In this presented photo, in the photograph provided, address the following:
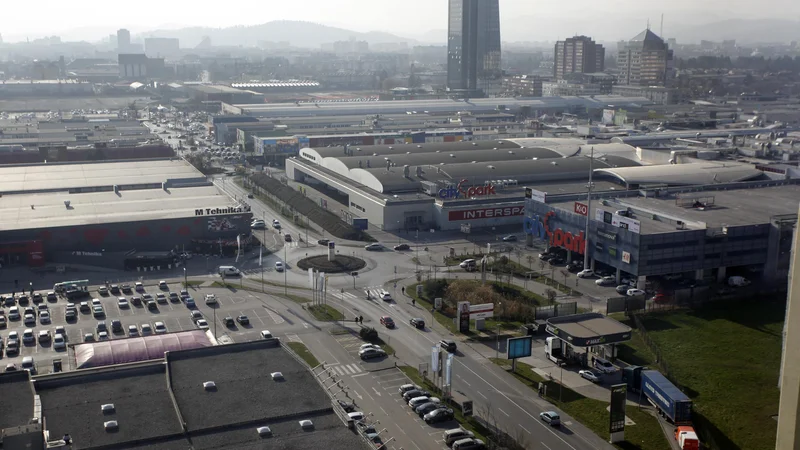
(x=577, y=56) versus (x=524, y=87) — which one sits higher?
(x=577, y=56)

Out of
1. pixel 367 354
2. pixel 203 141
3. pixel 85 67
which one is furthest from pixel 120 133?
pixel 85 67

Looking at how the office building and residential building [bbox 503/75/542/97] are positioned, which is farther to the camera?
residential building [bbox 503/75/542/97]

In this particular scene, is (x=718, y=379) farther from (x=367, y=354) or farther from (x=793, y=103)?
(x=793, y=103)

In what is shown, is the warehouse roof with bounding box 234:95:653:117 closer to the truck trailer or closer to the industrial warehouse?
the industrial warehouse

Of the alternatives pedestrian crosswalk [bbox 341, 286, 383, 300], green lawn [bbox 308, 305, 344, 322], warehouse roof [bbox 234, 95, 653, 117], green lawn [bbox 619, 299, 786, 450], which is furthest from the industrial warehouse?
warehouse roof [bbox 234, 95, 653, 117]

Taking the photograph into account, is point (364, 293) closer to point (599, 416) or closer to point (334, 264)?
point (334, 264)

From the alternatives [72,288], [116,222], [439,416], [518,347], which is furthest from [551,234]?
[72,288]
